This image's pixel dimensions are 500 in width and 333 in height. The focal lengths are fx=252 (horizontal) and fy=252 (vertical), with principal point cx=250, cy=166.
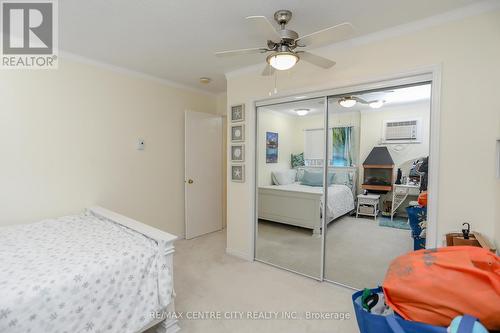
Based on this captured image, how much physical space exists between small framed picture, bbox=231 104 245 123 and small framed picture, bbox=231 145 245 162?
1.13 ft

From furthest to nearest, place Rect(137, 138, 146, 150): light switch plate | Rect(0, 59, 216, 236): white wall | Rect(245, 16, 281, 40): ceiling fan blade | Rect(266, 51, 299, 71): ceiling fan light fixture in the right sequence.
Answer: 1. Rect(137, 138, 146, 150): light switch plate
2. Rect(0, 59, 216, 236): white wall
3. Rect(266, 51, 299, 71): ceiling fan light fixture
4. Rect(245, 16, 281, 40): ceiling fan blade

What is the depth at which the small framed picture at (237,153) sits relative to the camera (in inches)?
127

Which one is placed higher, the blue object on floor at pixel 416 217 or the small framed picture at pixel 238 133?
the small framed picture at pixel 238 133

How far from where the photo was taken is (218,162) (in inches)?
171

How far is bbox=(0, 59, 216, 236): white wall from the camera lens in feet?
8.03

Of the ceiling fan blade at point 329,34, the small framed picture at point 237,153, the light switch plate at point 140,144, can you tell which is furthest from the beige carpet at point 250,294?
the ceiling fan blade at point 329,34

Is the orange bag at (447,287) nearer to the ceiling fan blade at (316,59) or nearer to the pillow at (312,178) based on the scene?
the ceiling fan blade at (316,59)

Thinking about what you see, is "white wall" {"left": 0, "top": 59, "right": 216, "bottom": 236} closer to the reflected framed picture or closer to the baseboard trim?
the baseboard trim

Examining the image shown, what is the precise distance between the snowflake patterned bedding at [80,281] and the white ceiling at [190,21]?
1762mm

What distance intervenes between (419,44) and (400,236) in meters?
1.75

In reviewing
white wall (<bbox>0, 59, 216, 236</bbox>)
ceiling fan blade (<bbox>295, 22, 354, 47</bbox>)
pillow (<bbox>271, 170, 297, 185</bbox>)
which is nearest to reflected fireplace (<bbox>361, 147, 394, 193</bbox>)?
pillow (<bbox>271, 170, 297, 185</bbox>)

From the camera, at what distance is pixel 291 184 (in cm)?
310

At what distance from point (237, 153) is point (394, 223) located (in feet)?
6.39

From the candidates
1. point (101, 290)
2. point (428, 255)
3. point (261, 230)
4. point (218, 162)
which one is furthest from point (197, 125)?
point (428, 255)
